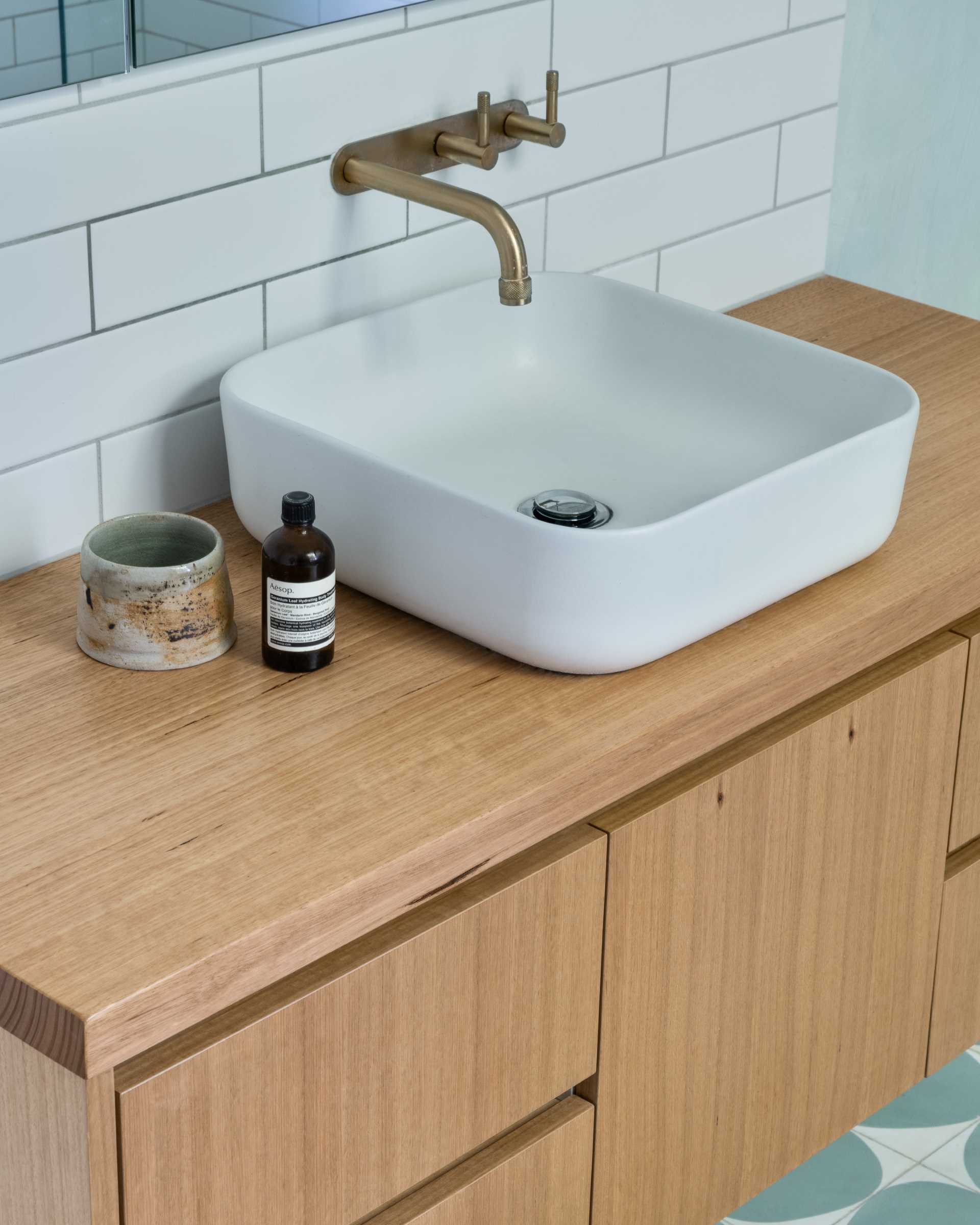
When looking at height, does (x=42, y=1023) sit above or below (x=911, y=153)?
below

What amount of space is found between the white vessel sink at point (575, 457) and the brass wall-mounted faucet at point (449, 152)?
128 millimetres

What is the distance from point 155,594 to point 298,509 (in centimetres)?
13

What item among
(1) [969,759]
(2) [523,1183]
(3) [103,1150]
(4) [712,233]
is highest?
(4) [712,233]

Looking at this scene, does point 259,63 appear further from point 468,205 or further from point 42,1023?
point 42,1023

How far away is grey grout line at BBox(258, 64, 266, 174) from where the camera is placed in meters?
1.43

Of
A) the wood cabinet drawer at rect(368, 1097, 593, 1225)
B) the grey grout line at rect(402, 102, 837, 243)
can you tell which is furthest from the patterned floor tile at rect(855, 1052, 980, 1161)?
the grey grout line at rect(402, 102, 837, 243)

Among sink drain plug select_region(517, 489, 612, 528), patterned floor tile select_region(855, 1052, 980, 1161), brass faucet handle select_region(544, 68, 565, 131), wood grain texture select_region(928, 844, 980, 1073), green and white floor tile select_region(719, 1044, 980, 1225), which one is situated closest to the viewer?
sink drain plug select_region(517, 489, 612, 528)

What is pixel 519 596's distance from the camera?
124 cm

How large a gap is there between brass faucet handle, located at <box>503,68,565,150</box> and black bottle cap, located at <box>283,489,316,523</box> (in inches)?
20.3

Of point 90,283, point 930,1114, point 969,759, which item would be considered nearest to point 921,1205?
point 930,1114

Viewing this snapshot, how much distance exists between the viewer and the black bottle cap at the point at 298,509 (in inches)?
48.1

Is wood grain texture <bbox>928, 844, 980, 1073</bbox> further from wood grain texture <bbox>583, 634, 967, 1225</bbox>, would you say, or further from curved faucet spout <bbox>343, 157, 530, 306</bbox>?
curved faucet spout <bbox>343, 157, 530, 306</bbox>

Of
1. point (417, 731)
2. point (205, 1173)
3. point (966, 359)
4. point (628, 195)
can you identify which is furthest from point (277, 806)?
point (966, 359)

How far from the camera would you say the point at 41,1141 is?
41.1 inches
